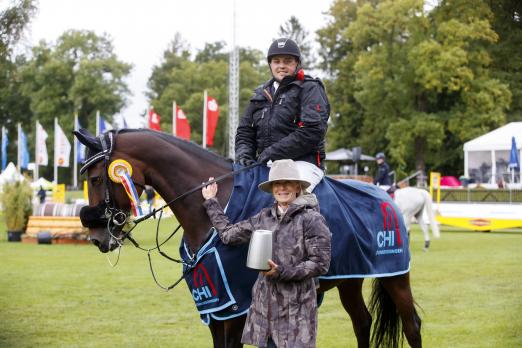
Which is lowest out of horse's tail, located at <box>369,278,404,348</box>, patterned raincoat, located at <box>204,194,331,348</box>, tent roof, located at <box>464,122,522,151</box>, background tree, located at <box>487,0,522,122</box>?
horse's tail, located at <box>369,278,404,348</box>

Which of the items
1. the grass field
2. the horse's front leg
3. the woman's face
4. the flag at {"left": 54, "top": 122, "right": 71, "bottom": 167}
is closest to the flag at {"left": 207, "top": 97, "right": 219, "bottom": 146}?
the flag at {"left": 54, "top": 122, "right": 71, "bottom": 167}

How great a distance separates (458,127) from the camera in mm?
21781

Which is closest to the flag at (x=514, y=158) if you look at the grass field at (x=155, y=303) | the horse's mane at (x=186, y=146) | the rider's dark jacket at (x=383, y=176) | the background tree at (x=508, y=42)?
the rider's dark jacket at (x=383, y=176)

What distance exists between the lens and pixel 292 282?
4363mm

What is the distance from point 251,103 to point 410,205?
13959mm

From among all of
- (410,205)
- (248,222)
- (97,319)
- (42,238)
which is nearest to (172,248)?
(42,238)

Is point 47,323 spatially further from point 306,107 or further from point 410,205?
point 410,205

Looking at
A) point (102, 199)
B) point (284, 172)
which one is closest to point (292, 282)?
point (284, 172)

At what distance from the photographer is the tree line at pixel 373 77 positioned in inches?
259

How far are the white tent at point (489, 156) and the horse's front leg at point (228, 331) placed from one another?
16.4 meters

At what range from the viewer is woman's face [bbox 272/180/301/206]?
4449 millimetres

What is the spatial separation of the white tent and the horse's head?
54.8 feet

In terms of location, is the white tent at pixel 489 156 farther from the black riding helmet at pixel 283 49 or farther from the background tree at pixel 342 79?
the background tree at pixel 342 79

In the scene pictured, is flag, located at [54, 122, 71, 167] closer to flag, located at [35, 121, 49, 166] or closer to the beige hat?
flag, located at [35, 121, 49, 166]
